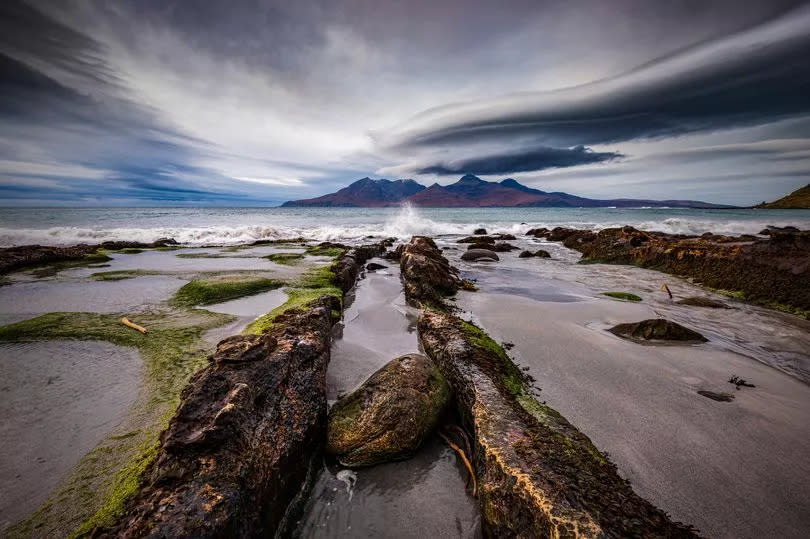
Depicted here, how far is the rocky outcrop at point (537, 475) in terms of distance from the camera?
1756mm

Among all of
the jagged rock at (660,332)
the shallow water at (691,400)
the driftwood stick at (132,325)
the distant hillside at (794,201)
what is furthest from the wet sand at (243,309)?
the distant hillside at (794,201)

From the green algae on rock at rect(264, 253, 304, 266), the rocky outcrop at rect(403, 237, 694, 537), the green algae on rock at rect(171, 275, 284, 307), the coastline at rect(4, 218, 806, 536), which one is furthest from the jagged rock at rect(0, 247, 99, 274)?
the rocky outcrop at rect(403, 237, 694, 537)

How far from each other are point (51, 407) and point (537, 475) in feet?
15.4

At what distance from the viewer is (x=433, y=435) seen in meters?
3.21

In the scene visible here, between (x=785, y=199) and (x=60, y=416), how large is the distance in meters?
182

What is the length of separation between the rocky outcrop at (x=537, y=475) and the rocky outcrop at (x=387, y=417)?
15.2 inches

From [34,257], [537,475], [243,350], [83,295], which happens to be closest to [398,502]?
[537,475]

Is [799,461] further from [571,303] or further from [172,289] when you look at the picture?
[172,289]

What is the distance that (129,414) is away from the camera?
318cm

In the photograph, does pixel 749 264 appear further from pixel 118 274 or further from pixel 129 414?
pixel 118 274

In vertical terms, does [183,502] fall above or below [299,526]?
above

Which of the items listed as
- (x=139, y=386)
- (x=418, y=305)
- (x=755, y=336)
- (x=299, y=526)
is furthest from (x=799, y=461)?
(x=139, y=386)

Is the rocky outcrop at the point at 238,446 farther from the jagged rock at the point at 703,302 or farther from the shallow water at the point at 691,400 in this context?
the jagged rock at the point at 703,302

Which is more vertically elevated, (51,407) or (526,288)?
(51,407)
